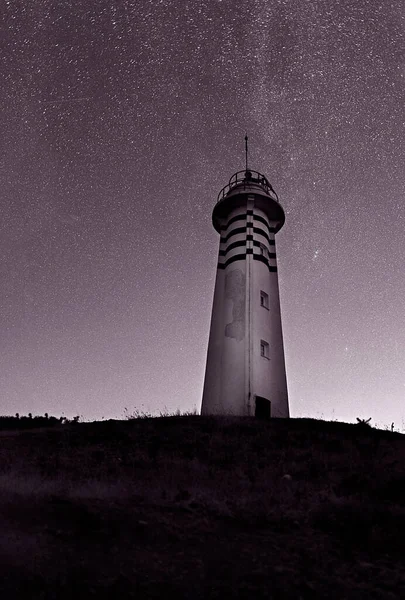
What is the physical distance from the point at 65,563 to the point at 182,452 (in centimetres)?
1047

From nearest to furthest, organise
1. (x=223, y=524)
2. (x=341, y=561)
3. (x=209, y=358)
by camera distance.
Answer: (x=341, y=561), (x=223, y=524), (x=209, y=358)

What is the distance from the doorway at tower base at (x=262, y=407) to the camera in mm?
28438

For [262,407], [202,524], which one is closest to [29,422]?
[262,407]

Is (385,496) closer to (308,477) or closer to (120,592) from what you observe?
(308,477)

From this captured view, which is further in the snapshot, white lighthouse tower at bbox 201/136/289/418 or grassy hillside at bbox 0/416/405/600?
white lighthouse tower at bbox 201/136/289/418

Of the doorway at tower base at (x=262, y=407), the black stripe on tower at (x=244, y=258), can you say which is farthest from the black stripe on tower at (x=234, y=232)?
the doorway at tower base at (x=262, y=407)

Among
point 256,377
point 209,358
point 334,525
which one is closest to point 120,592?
point 334,525

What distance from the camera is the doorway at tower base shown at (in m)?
28.4

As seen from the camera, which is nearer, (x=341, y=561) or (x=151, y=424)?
(x=341, y=561)

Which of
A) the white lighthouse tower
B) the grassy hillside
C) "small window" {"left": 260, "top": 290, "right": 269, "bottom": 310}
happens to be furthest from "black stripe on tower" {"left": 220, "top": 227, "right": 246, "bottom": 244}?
the grassy hillside

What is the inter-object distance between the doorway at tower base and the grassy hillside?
10361 mm

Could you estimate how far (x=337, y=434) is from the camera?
22000 mm

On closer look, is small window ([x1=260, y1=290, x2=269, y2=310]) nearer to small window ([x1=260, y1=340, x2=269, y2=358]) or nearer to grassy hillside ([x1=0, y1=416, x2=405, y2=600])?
small window ([x1=260, y1=340, x2=269, y2=358])

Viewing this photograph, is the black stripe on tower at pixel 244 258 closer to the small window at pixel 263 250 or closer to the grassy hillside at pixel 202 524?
the small window at pixel 263 250
